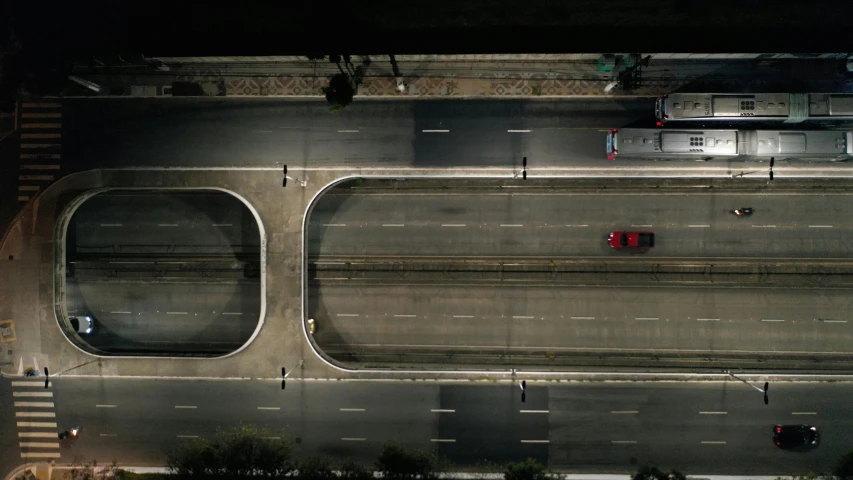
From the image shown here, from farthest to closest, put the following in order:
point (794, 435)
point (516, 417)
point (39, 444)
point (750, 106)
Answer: point (39, 444) → point (516, 417) → point (794, 435) → point (750, 106)

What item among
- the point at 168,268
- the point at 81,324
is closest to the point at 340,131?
the point at 168,268

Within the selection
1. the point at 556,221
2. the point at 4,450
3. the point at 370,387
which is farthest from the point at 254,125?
the point at 4,450

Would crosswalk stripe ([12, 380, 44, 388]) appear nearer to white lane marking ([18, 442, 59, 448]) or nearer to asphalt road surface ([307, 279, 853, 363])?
white lane marking ([18, 442, 59, 448])

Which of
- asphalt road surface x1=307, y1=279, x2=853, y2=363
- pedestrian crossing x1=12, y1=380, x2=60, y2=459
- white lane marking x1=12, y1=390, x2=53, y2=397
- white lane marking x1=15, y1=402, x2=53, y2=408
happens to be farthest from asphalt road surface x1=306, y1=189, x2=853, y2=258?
pedestrian crossing x1=12, y1=380, x2=60, y2=459

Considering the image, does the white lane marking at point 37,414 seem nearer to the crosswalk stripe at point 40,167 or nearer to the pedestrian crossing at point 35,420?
the pedestrian crossing at point 35,420

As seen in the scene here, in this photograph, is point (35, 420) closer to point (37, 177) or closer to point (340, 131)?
point (37, 177)

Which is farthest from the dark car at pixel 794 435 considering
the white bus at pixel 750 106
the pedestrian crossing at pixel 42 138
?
the pedestrian crossing at pixel 42 138
